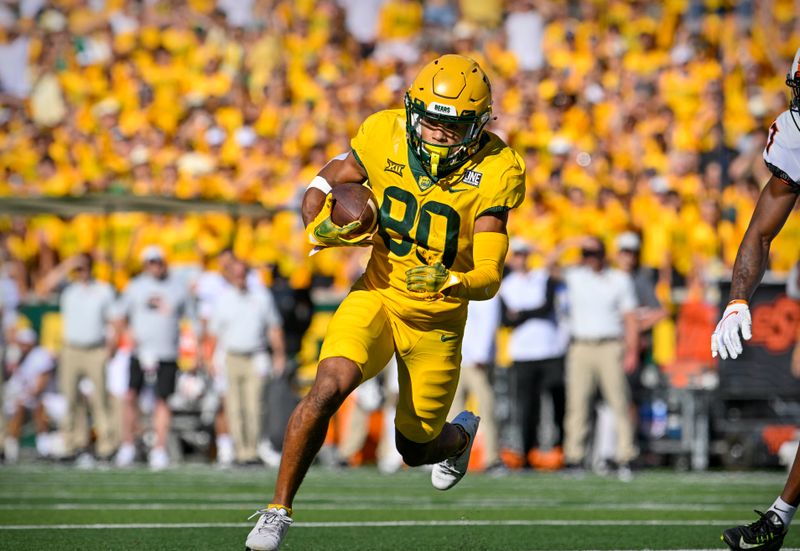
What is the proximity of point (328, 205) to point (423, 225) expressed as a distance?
0.40 metres

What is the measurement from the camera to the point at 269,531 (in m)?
4.60

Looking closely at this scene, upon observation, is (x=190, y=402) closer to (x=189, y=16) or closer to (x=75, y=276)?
(x=75, y=276)

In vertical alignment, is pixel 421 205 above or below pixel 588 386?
above

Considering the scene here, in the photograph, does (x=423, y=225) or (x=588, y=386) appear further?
(x=588, y=386)

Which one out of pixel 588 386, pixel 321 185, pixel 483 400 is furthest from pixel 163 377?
pixel 321 185

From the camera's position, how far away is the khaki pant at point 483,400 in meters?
10.7

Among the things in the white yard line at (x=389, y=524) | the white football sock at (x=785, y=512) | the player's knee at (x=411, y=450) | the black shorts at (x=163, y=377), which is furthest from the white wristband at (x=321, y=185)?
the black shorts at (x=163, y=377)

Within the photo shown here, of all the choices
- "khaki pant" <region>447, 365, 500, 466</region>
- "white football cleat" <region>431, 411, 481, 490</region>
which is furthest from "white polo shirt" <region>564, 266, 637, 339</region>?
"white football cleat" <region>431, 411, 481, 490</region>

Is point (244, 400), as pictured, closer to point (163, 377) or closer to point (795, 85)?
point (163, 377)

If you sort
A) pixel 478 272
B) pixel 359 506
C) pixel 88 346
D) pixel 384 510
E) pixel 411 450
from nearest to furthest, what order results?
1. pixel 478 272
2. pixel 411 450
3. pixel 384 510
4. pixel 359 506
5. pixel 88 346

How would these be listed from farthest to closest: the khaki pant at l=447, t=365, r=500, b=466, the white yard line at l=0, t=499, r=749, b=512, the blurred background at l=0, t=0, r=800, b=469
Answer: the blurred background at l=0, t=0, r=800, b=469
the khaki pant at l=447, t=365, r=500, b=466
the white yard line at l=0, t=499, r=749, b=512

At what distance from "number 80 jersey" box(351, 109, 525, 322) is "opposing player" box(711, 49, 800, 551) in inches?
35.3

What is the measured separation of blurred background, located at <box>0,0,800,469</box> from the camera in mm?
11352

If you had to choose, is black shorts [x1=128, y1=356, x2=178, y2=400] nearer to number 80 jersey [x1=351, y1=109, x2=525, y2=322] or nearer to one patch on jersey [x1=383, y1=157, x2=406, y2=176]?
number 80 jersey [x1=351, y1=109, x2=525, y2=322]
